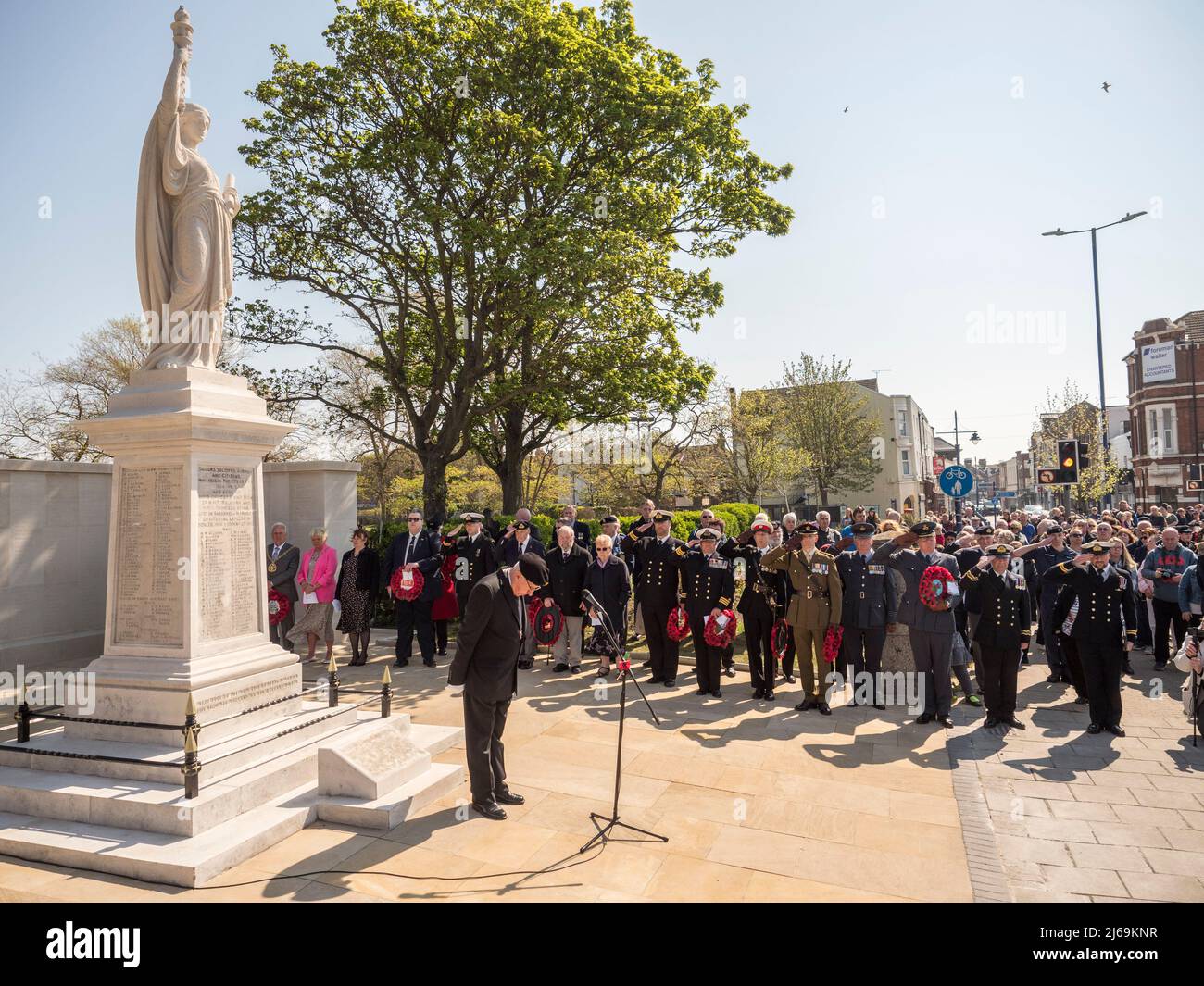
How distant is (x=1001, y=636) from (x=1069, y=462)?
409 inches

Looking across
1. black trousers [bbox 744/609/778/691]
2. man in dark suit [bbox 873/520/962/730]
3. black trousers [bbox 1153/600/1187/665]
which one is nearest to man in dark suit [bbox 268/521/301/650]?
black trousers [bbox 744/609/778/691]

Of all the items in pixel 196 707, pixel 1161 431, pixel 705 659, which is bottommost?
pixel 705 659

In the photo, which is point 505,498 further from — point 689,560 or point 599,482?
point 599,482

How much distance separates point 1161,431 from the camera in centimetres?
4753

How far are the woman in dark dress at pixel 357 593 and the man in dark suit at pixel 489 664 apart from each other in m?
6.23

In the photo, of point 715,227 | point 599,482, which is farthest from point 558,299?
point 599,482

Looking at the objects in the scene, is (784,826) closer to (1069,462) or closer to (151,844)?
(151,844)

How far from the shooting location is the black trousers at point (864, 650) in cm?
927

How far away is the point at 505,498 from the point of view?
941 inches

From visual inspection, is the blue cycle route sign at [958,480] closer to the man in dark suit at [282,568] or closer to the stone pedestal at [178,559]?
the stone pedestal at [178,559]

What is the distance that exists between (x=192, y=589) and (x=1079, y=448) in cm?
1795

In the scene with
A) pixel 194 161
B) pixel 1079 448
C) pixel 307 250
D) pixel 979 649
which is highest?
pixel 307 250

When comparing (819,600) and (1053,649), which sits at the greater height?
(819,600)

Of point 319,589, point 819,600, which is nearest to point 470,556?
point 319,589
